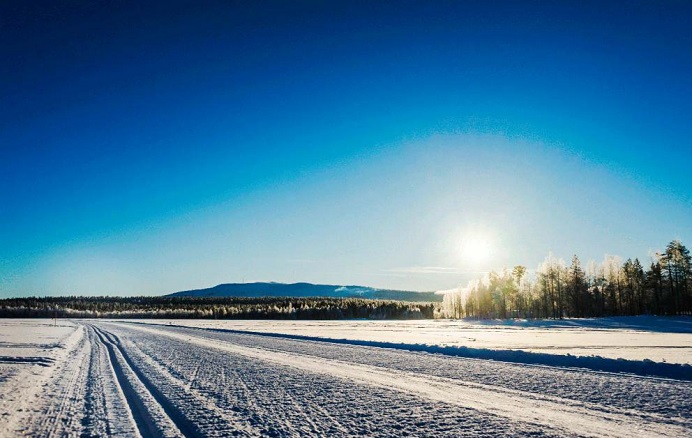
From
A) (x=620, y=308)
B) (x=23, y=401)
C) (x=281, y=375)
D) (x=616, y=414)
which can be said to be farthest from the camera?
(x=620, y=308)

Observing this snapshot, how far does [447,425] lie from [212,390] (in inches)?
217

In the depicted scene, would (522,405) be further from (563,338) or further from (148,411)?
(563,338)

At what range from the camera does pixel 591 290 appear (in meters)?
88.8

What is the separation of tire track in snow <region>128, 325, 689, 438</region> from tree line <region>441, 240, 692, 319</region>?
81.4 metres

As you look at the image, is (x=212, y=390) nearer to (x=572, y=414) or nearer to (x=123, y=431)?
(x=123, y=431)

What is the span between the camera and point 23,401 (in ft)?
30.1

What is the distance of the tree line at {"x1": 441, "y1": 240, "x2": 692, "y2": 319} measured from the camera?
252 feet

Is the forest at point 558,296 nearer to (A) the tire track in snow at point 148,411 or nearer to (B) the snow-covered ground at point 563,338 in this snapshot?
(B) the snow-covered ground at point 563,338

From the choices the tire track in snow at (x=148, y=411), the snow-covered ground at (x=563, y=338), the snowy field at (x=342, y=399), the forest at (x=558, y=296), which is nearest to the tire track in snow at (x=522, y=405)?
the snowy field at (x=342, y=399)

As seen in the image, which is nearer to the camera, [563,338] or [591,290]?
[563,338]

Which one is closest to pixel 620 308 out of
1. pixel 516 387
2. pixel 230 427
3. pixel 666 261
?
pixel 666 261

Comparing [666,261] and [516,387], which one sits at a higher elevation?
[666,261]

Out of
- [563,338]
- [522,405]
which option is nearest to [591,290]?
[563,338]

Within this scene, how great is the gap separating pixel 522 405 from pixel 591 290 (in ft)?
303
